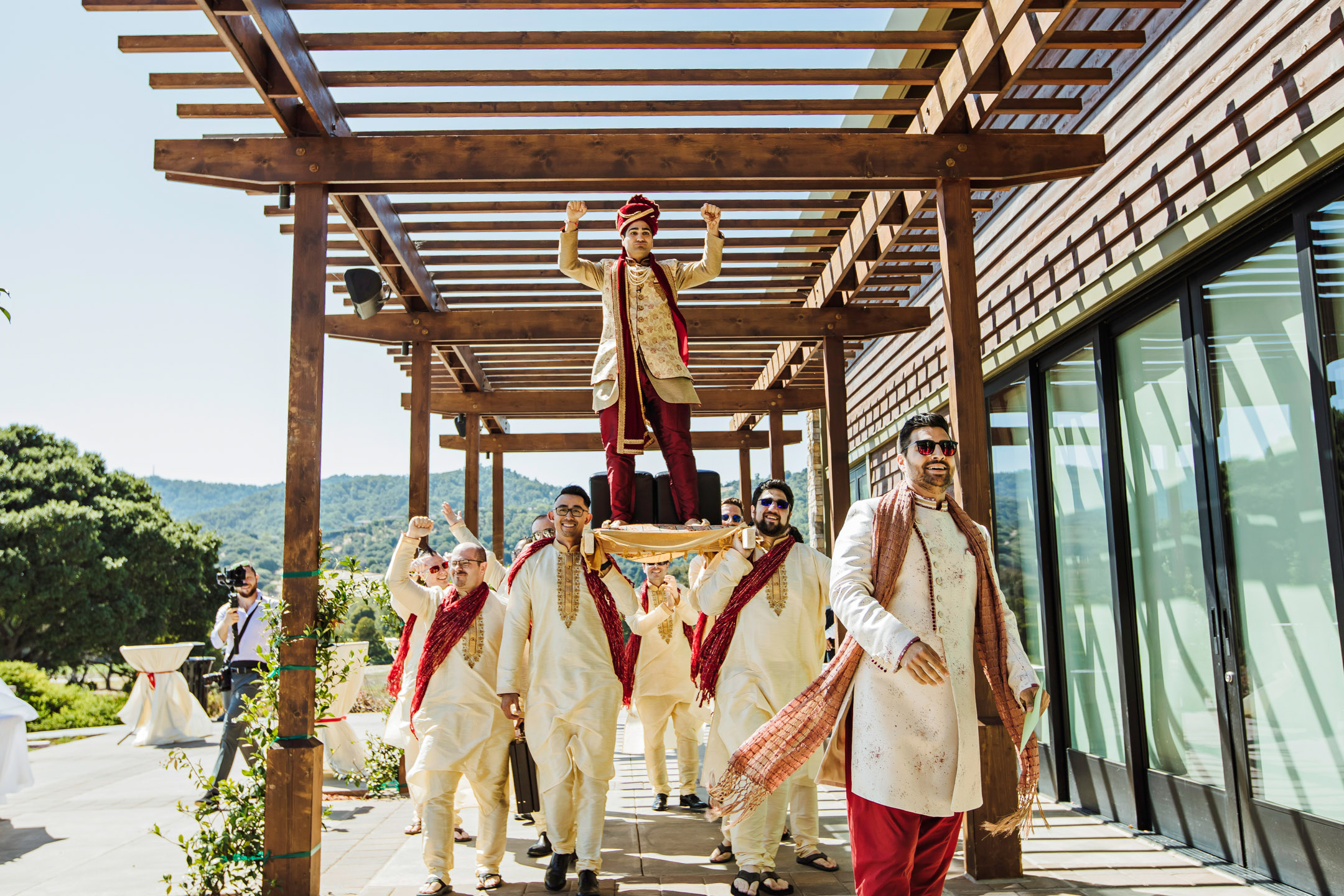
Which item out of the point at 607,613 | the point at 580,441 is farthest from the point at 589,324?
the point at 580,441

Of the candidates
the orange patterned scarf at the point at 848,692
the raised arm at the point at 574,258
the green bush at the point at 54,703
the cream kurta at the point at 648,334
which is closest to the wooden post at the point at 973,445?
the orange patterned scarf at the point at 848,692

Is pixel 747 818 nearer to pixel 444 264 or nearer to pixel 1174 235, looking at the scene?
pixel 1174 235

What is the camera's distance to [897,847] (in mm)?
2746

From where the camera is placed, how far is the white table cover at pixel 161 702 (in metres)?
9.66

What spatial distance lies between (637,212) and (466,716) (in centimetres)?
256

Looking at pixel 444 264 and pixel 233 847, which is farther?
pixel 444 264

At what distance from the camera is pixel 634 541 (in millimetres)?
4457

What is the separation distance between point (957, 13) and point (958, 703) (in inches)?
124

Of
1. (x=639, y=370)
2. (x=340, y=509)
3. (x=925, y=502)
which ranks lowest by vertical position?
(x=925, y=502)

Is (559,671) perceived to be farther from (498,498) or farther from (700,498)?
(498,498)

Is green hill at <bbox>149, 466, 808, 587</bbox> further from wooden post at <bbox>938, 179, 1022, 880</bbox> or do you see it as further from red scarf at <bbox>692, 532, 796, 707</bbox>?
wooden post at <bbox>938, 179, 1022, 880</bbox>

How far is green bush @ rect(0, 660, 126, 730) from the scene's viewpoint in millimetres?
11969

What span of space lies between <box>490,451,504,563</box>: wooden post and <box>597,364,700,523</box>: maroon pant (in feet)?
23.9

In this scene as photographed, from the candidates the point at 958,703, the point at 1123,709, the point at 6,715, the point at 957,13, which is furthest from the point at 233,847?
the point at 957,13
